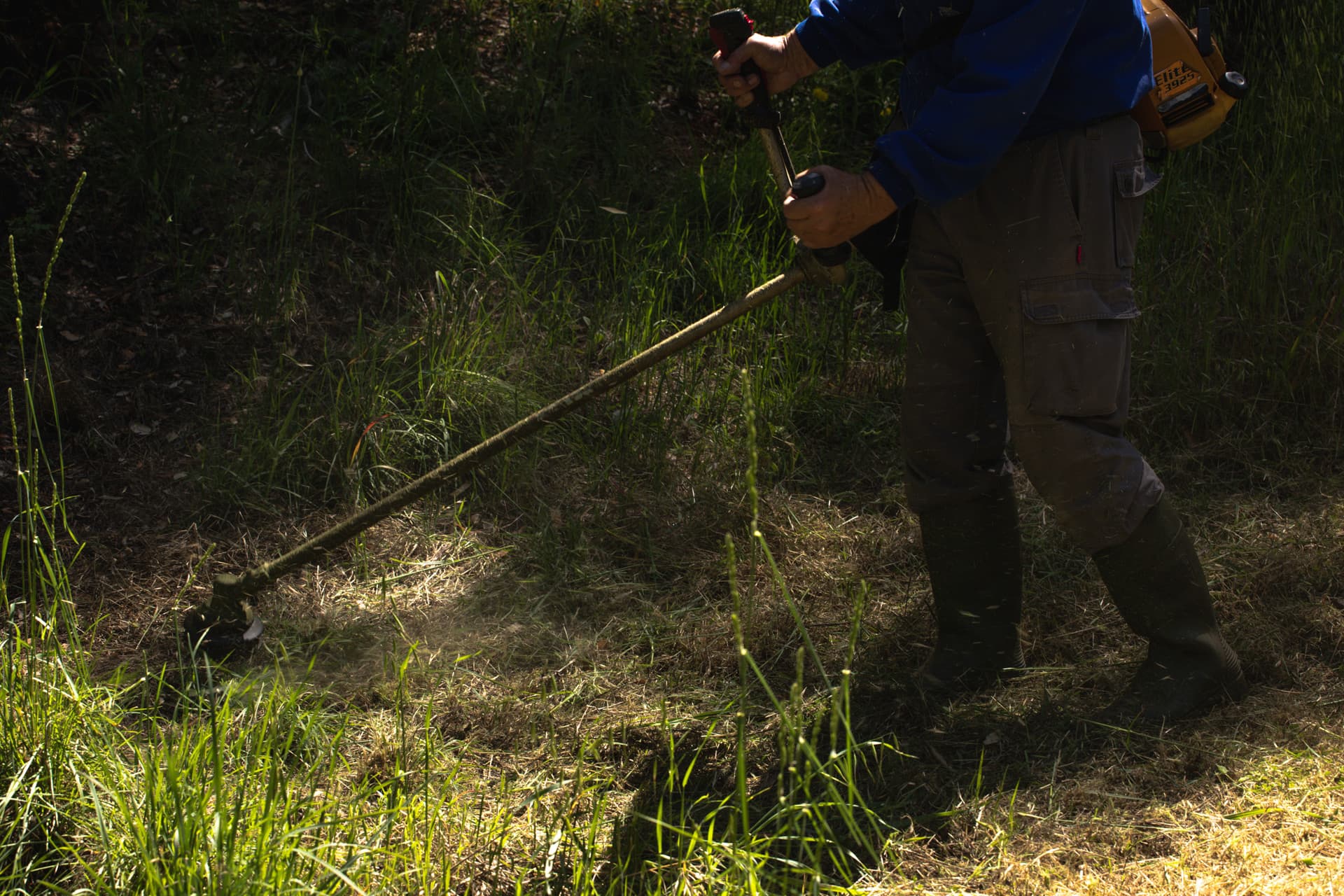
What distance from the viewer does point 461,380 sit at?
12.1ft

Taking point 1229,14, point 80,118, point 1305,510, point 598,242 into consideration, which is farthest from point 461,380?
point 1229,14

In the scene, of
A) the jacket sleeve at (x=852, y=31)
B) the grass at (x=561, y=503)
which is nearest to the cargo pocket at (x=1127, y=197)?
the jacket sleeve at (x=852, y=31)

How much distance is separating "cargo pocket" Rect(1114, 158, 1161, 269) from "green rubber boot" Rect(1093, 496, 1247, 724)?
0.54 m

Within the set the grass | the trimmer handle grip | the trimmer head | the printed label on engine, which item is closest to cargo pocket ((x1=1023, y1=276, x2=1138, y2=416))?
the printed label on engine

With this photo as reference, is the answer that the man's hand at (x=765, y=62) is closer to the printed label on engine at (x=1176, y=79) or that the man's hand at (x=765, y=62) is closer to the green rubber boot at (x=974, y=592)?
the printed label on engine at (x=1176, y=79)

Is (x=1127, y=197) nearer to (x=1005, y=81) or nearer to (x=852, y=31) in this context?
(x=1005, y=81)

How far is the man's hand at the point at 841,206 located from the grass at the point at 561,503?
0.75 meters

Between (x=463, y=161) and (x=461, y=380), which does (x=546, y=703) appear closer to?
(x=461, y=380)

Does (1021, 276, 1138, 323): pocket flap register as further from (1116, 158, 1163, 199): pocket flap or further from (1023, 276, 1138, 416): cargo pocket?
(1116, 158, 1163, 199): pocket flap

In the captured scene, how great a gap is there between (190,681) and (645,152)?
2.84m

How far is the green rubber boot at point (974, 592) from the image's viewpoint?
271 cm

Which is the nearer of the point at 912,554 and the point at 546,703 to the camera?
the point at 546,703

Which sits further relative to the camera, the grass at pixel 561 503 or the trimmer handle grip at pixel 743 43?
the trimmer handle grip at pixel 743 43

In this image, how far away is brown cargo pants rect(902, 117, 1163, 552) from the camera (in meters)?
2.27
